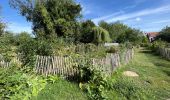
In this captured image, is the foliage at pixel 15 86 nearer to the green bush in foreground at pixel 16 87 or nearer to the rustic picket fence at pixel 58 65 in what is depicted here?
the green bush in foreground at pixel 16 87

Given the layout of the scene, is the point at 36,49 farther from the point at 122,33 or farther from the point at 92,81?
the point at 122,33

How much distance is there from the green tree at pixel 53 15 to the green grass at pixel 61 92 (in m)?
28.2

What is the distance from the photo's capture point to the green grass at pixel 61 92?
29.7 ft

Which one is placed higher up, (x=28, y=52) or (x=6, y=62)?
(x=28, y=52)

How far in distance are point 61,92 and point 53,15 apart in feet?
103

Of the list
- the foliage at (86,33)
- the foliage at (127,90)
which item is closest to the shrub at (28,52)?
the foliage at (127,90)

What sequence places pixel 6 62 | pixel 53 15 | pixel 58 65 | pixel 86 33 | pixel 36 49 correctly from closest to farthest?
pixel 58 65 < pixel 6 62 < pixel 36 49 < pixel 53 15 < pixel 86 33

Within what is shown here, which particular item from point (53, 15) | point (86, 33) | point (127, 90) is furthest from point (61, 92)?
point (86, 33)

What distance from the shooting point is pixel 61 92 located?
9.68m

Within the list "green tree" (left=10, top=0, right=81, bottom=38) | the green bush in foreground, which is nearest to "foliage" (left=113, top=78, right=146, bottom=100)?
the green bush in foreground

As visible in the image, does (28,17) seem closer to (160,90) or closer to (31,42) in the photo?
(31,42)

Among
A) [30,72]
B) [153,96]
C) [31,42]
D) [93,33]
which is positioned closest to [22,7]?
[93,33]

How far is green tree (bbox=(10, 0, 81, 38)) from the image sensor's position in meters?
38.9

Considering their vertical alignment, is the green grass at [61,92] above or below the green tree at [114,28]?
below
